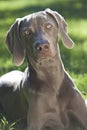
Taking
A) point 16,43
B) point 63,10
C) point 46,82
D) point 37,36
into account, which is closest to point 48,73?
A: point 46,82

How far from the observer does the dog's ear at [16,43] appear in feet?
26.9

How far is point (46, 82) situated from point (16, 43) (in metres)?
0.54

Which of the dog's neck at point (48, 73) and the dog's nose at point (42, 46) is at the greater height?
the dog's nose at point (42, 46)

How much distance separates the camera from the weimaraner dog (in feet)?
26.3

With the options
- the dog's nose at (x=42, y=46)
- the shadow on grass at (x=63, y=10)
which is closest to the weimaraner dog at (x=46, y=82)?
the dog's nose at (x=42, y=46)

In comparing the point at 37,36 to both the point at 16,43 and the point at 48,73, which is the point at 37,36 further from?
the point at 48,73

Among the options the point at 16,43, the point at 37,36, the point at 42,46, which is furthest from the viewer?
the point at 16,43

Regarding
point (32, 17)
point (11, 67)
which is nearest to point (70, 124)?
point (32, 17)

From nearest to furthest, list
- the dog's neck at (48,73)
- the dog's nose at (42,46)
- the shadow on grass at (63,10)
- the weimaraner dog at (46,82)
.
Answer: the dog's nose at (42,46) → the weimaraner dog at (46,82) → the dog's neck at (48,73) → the shadow on grass at (63,10)

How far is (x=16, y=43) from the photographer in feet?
26.9

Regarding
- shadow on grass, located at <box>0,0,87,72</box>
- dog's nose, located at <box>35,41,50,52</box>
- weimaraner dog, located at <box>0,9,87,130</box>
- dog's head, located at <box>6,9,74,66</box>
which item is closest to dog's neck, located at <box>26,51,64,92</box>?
weimaraner dog, located at <box>0,9,87,130</box>

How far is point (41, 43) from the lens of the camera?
7.72 m

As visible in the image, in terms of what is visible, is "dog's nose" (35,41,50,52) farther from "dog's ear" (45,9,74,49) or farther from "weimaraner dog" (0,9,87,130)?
"dog's ear" (45,9,74,49)

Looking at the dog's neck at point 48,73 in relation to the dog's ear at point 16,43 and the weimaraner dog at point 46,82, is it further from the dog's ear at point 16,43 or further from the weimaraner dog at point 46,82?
the dog's ear at point 16,43
